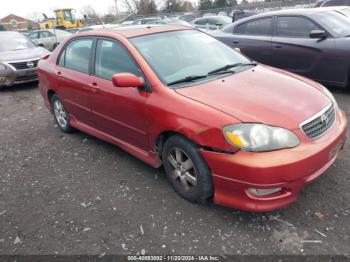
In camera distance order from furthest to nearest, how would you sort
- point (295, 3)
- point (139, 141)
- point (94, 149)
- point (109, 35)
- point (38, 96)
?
1. point (295, 3)
2. point (38, 96)
3. point (94, 149)
4. point (109, 35)
5. point (139, 141)

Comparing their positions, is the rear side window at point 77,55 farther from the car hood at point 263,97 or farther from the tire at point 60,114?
the car hood at point 263,97

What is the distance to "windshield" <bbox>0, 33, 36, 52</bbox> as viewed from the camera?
9.13 metres

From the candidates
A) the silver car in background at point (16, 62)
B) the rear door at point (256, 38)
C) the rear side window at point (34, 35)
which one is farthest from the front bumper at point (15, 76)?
the rear side window at point (34, 35)

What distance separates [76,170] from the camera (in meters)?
4.16

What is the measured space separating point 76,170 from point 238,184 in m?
2.26

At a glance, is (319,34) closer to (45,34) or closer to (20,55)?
(20,55)

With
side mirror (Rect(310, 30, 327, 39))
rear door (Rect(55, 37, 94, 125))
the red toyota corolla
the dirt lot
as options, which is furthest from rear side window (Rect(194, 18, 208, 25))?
the dirt lot

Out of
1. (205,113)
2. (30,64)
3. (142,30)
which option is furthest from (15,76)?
(205,113)

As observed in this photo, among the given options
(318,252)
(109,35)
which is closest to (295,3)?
(109,35)

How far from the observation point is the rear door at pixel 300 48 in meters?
5.78

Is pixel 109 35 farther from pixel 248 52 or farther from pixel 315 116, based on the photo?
pixel 248 52

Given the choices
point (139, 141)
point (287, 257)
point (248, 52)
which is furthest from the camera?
point (248, 52)

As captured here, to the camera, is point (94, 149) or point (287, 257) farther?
point (94, 149)

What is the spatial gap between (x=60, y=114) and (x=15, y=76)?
389 centimetres
